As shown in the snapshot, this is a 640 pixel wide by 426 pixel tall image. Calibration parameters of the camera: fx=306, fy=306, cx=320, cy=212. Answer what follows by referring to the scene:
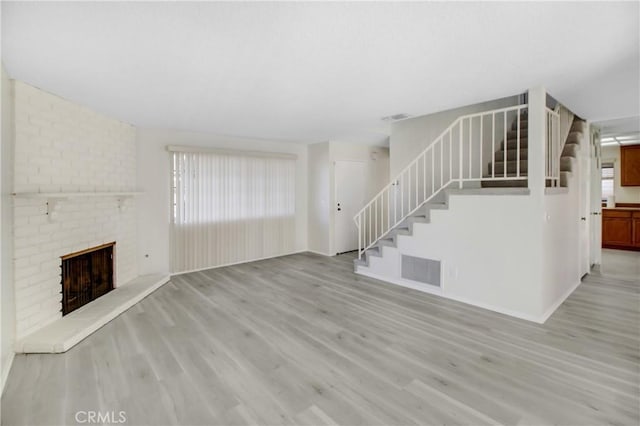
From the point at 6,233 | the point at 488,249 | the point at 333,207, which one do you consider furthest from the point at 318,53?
the point at 333,207

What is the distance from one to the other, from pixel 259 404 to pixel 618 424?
2.18 m

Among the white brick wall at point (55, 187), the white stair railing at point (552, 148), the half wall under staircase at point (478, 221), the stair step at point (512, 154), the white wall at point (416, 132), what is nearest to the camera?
the white brick wall at point (55, 187)

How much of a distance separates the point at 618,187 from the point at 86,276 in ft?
35.5

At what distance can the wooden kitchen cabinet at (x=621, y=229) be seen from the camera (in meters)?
6.88

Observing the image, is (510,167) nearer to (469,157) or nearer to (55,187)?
(469,157)

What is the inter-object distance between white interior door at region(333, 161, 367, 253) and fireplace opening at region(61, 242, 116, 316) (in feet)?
13.4

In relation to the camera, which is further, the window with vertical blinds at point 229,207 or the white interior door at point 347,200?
the white interior door at point 347,200

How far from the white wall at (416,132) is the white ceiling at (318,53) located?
142 centimetres

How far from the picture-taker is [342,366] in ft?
8.02

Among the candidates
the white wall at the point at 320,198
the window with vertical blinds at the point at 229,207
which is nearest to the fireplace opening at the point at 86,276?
the window with vertical blinds at the point at 229,207

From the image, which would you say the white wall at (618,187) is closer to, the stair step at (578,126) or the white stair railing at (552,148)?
the stair step at (578,126)

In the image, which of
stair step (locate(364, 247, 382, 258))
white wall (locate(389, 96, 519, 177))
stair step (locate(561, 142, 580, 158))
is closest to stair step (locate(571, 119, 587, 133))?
stair step (locate(561, 142, 580, 158))

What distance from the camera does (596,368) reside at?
2.38 m

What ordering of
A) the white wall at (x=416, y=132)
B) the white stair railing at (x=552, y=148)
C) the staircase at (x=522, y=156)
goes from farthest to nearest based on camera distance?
the white wall at (x=416, y=132)
the staircase at (x=522, y=156)
the white stair railing at (x=552, y=148)
